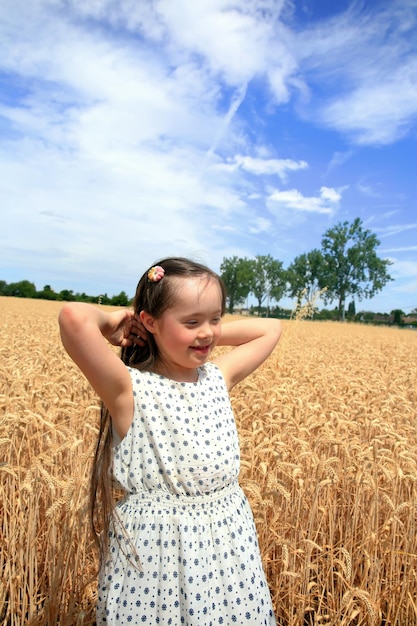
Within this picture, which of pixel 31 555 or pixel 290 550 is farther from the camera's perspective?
pixel 290 550

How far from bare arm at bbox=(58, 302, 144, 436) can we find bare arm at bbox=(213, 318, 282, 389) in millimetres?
591

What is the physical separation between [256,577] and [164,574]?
38 centimetres

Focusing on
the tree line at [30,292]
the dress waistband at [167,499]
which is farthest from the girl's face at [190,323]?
the tree line at [30,292]

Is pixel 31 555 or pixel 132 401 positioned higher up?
pixel 132 401

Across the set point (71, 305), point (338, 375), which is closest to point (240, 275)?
point (338, 375)

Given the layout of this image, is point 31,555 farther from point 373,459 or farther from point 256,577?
point 373,459

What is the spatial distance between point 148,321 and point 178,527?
79 cm

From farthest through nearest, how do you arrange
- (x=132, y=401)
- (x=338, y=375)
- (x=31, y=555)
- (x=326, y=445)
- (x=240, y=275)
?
(x=240, y=275) → (x=338, y=375) → (x=326, y=445) → (x=31, y=555) → (x=132, y=401)

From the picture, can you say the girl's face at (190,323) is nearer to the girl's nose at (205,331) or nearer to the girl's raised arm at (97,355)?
the girl's nose at (205,331)

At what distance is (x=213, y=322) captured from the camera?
6.79 ft

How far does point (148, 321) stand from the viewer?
209 cm

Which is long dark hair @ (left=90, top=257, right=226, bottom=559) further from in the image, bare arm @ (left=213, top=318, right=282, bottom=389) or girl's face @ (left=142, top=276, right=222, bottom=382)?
bare arm @ (left=213, top=318, right=282, bottom=389)

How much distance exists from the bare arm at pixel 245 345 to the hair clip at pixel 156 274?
19.9 inches

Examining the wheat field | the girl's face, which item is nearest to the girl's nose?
the girl's face
